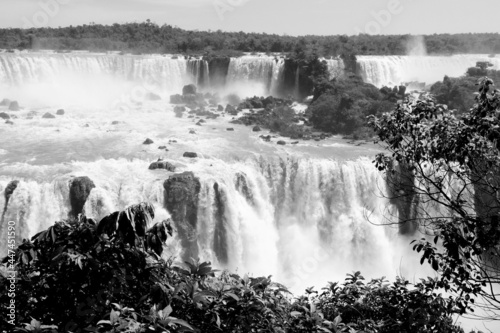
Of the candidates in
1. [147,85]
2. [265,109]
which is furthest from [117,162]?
[147,85]

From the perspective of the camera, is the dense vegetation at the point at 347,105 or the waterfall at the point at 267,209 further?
the dense vegetation at the point at 347,105

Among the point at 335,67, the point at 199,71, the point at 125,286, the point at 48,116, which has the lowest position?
the point at 48,116

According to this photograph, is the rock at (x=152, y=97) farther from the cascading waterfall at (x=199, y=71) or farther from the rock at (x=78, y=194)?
the rock at (x=78, y=194)

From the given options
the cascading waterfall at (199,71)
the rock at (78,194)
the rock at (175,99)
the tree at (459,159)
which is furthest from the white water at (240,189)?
the cascading waterfall at (199,71)

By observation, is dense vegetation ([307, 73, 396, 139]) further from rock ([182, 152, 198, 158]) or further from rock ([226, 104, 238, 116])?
rock ([182, 152, 198, 158])

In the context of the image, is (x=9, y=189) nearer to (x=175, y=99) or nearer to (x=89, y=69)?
(x=175, y=99)

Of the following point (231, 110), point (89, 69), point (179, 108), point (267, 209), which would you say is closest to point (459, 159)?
point (267, 209)

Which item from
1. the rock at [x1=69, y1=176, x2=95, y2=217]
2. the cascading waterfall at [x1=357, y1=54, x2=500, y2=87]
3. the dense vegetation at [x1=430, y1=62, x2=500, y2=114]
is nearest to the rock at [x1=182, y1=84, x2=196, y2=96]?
the cascading waterfall at [x1=357, y1=54, x2=500, y2=87]
